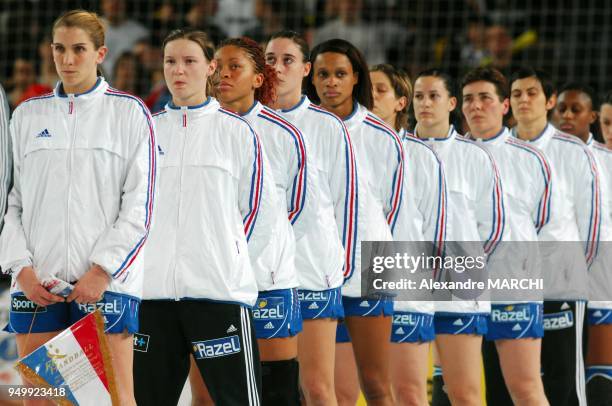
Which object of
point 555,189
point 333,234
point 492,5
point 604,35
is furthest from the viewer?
point 492,5

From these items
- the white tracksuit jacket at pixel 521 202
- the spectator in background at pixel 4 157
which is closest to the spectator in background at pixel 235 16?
the white tracksuit jacket at pixel 521 202

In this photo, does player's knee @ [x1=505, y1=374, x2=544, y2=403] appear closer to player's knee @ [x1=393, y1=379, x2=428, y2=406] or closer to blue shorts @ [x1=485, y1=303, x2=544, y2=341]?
blue shorts @ [x1=485, y1=303, x2=544, y2=341]

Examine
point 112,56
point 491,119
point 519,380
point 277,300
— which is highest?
point 112,56

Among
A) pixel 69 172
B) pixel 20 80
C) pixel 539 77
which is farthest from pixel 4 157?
pixel 20 80

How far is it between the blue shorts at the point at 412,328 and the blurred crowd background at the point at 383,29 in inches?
177

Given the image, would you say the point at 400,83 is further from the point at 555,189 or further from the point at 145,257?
the point at 145,257

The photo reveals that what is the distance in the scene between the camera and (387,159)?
5.25 meters

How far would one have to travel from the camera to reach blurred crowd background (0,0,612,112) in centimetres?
969

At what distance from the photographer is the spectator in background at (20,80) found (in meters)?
9.35

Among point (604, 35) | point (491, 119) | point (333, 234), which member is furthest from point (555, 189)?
point (604, 35)

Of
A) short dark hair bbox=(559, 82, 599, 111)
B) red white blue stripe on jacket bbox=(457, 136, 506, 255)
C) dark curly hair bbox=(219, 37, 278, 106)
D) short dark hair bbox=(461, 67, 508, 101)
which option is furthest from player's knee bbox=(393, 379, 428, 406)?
short dark hair bbox=(559, 82, 599, 111)

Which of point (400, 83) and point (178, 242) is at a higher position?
point (400, 83)

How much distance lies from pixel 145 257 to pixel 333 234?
99 cm

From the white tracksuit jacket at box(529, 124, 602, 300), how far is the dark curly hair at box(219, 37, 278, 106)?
74.9 inches
